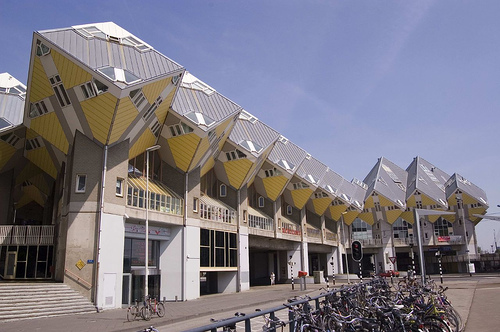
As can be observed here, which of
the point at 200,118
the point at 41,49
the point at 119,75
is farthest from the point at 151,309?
the point at 41,49

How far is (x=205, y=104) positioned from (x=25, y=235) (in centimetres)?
1588

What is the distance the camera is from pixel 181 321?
17750 mm

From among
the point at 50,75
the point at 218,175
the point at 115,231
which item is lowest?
the point at 115,231

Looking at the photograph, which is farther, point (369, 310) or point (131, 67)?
point (131, 67)

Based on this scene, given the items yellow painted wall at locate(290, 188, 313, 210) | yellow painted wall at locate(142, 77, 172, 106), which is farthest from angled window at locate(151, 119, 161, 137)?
yellow painted wall at locate(290, 188, 313, 210)

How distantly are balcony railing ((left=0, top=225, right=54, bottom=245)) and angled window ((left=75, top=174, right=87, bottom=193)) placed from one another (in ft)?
20.1

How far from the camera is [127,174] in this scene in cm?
2595

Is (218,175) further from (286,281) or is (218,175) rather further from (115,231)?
(286,281)

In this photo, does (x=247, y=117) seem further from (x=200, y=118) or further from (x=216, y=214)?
(x=200, y=118)

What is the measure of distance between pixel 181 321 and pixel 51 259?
14071 millimetres

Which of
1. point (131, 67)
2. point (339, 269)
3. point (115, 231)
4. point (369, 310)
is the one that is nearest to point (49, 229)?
point (115, 231)

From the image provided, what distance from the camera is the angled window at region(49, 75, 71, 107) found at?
23.6 meters

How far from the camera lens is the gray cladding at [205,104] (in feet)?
98.8

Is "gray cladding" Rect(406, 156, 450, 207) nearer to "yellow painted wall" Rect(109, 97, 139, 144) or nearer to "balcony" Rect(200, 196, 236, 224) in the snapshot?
"balcony" Rect(200, 196, 236, 224)
